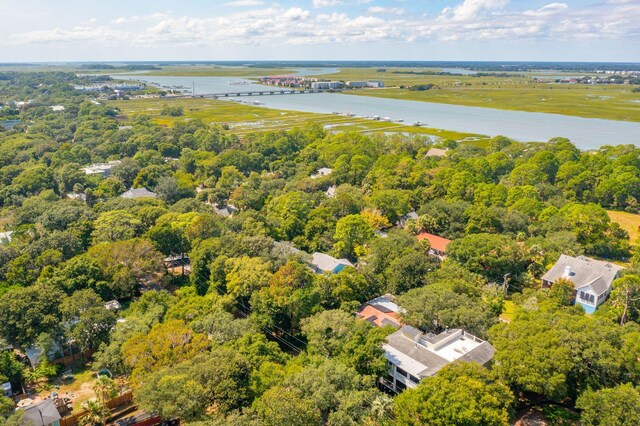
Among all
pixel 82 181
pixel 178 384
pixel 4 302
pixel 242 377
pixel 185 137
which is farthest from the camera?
pixel 185 137

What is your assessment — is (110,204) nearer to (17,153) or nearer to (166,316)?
(166,316)

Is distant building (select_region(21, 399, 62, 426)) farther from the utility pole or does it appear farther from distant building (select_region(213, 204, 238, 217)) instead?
distant building (select_region(213, 204, 238, 217))

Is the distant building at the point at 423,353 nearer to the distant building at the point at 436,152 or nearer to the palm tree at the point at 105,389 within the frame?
the palm tree at the point at 105,389

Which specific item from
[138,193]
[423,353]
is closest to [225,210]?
[138,193]

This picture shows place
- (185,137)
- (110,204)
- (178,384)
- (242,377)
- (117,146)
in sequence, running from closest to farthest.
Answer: (178,384)
(242,377)
(110,204)
(117,146)
(185,137)

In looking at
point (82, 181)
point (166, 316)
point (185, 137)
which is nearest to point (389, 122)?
point (185, 137)

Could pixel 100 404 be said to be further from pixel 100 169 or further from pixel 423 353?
pixel 100 169
